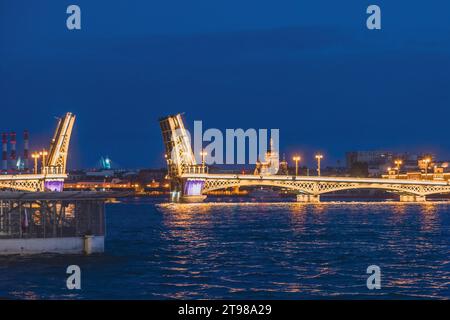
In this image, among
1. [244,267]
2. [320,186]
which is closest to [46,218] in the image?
[244,267]

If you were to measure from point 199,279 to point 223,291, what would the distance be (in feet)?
9.72

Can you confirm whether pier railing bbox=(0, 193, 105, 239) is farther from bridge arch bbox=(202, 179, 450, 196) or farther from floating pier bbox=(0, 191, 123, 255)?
bridge arch bbox=(202, 179, 450, 196)

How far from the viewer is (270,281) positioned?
27.6 meters

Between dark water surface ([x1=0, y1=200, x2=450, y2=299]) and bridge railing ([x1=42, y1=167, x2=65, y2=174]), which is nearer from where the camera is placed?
dark water surface ([x1=0, y1=200, x2=450, y2=299])

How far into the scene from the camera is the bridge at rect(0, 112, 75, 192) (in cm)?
11417

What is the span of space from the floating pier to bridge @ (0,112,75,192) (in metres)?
80.3

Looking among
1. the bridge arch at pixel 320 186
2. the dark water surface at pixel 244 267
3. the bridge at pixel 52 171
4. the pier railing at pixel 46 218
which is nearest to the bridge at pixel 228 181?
the bridge arch at pixel 320 186

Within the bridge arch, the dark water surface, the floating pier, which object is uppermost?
the bridge arch

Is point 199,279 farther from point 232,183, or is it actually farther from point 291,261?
point 232,183

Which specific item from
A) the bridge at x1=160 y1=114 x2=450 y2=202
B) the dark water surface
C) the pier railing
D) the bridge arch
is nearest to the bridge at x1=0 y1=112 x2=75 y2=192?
the bridge at x1=160 y1=114 x2=450 y2=202

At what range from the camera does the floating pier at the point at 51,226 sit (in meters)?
31.8

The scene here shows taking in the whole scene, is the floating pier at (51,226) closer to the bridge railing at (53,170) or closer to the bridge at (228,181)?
the bridge at (228,181)

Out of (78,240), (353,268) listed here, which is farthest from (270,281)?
(78,240)

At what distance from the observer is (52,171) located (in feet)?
388
